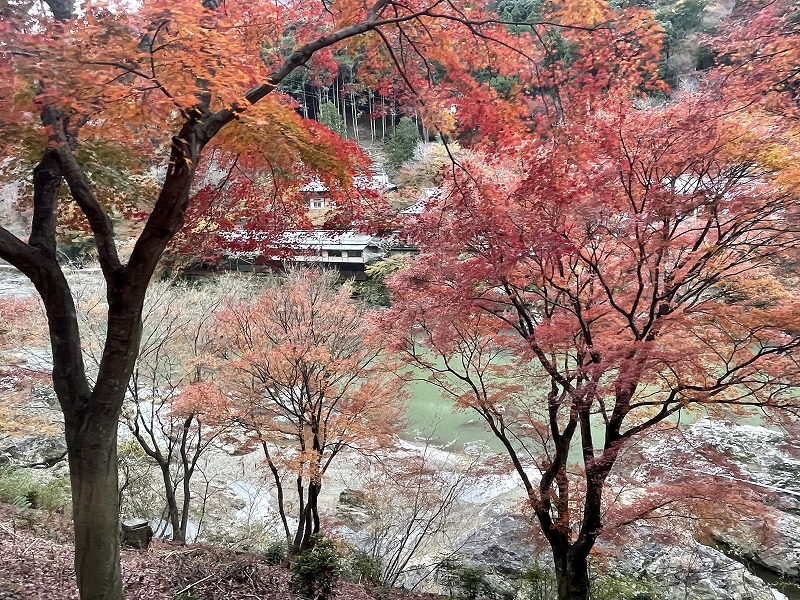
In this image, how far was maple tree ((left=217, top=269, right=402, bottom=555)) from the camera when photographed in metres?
7.21

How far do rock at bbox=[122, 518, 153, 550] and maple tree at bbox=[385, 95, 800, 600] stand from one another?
4386 mm

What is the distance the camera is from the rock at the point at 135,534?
5.46 metres

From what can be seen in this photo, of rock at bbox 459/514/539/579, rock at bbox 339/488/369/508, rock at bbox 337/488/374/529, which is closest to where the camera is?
rock at bbox 459/514/539/579

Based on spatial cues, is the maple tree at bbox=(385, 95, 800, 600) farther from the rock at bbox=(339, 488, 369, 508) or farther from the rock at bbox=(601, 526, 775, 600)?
the rock at bbox=(339, 488, 369, 508)

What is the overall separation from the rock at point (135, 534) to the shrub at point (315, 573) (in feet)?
6.42

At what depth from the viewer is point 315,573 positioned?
4.83 m

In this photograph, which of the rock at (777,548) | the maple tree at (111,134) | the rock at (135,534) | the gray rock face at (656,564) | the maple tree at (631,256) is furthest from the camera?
the rock at (777,548)

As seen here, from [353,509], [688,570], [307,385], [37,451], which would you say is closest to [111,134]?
[307,385]

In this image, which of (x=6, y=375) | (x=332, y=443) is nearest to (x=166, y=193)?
(x=332, y=443)

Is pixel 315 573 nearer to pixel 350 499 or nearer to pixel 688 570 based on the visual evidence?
pixel 688 570

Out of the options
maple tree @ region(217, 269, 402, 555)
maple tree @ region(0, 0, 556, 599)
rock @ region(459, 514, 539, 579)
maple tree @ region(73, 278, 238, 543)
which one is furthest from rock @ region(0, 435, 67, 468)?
maple tree @ region(0, 0, 556, 599)

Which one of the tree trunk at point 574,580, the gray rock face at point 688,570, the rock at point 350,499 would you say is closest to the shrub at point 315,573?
the tree trunk at point 574,580

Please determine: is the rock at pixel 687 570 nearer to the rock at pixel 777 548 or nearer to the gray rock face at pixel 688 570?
the gray rock face at pixel 688 570

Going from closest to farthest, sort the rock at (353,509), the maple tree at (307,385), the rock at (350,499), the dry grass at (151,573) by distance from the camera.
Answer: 1. the dry grass at (151,573)
2. the maple tree at (307,385)
3. the rock at (353,509)
4. the rock at (350,499)
